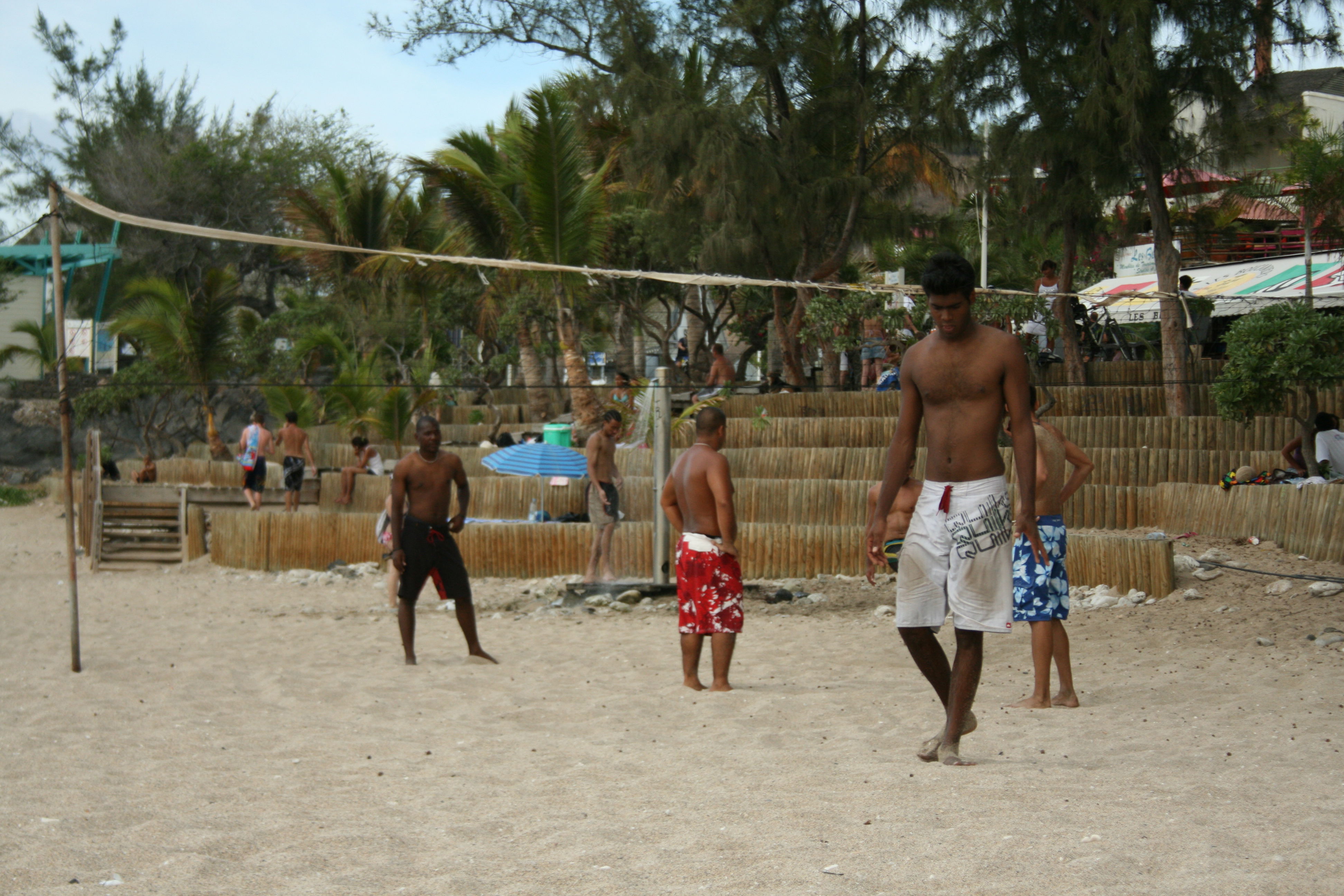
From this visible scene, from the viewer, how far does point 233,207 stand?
1214 inches

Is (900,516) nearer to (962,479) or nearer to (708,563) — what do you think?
(708,563)

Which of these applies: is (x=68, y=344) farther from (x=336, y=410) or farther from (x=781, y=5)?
(x=781, y=5)

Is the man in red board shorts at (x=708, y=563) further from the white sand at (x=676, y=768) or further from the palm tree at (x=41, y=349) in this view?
the palm tree at (x=41, y=349)

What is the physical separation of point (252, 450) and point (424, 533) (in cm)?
946

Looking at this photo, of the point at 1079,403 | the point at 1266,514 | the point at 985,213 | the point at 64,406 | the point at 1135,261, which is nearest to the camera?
the point at 64,406

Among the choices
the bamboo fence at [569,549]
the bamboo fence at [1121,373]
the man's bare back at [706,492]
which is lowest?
the bamboo fence at [569,549]

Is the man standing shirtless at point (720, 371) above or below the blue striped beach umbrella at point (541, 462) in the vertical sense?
above

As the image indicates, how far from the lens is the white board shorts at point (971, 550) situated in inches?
150

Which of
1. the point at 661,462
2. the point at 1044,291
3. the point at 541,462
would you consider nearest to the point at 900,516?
the point at 661,462

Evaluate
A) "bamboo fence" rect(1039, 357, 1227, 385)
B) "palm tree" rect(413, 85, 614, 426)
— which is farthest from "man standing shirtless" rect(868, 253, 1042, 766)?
"bamboo fence" rect(1039, 357, 1227, 385)

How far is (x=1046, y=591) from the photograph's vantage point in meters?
5.33

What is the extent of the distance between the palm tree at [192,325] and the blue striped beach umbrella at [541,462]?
8111 mm

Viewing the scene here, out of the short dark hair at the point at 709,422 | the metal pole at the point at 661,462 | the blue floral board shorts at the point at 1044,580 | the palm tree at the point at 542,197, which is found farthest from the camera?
the palm tree at the point at 542,197

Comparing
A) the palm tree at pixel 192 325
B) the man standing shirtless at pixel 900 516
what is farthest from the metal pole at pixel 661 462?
the palm tree at pixel 192 325
